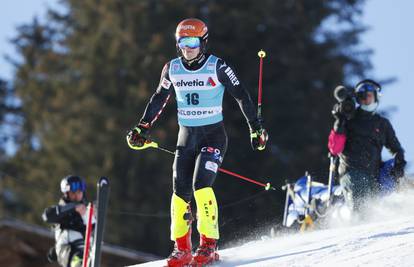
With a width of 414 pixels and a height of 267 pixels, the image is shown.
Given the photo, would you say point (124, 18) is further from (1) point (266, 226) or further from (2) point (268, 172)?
(1) point (266, 226)

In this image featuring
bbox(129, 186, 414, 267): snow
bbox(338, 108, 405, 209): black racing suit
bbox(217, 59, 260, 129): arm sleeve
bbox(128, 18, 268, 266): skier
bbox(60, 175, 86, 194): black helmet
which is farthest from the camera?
bbox(60, 175, 86, 194): black helmet

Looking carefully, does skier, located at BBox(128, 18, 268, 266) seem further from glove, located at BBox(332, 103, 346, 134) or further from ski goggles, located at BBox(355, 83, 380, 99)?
ski goggles, located at BBox(355, 83, 380, 99)

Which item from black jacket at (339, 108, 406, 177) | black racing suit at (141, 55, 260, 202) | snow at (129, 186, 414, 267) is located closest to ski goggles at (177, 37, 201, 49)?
black racing suit at (141, 55, 260, 202)

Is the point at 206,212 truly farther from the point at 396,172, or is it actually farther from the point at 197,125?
the point at 396,172

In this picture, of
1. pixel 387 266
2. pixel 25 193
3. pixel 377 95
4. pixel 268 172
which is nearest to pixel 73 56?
pixel 25 193

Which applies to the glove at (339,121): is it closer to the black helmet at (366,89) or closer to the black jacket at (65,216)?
the black helmet at (366,89)

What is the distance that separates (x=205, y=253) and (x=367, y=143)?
3326mm

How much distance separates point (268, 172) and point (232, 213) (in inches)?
615

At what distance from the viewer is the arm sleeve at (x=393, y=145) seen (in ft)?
40.0

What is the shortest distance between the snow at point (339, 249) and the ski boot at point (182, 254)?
0.99 feet

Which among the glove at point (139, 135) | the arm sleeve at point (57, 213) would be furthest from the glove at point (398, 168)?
the arm sleeve at point (57, 213)

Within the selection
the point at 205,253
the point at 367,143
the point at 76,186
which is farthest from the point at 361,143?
the point at 76,186

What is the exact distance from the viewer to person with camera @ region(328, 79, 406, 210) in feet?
39.4

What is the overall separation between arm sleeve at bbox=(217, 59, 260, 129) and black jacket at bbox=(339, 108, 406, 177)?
2612 millimetres
